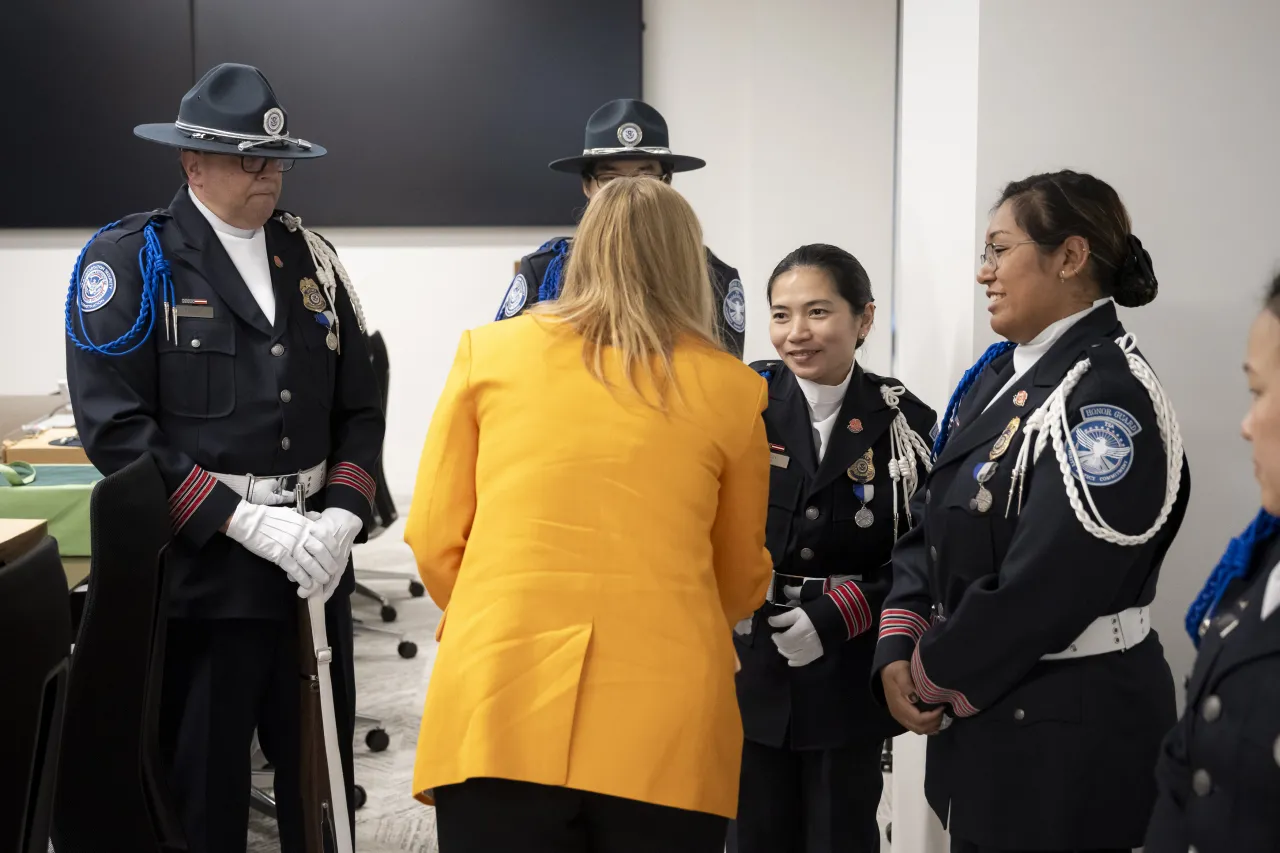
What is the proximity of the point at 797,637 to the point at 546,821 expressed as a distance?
641 mm

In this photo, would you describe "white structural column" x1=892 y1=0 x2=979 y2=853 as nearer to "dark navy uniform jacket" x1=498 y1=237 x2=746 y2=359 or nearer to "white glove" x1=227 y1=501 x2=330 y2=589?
"dark navy uniform jacket" x1=498 y1=237 x2=746 y2=359

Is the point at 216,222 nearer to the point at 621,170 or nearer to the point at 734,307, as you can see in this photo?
the point at 621,170

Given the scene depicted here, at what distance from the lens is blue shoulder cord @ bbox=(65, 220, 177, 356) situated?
2.23 m

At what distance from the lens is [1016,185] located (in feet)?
5.79

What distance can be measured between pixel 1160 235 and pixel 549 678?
4.17 feet

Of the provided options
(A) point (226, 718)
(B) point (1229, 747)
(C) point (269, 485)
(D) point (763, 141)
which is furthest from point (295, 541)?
(D) point (763, 141)

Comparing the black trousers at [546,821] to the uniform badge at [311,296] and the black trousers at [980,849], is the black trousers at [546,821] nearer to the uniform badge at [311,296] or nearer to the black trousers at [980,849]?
the black trousers at [980,849]

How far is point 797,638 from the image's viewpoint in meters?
2.01

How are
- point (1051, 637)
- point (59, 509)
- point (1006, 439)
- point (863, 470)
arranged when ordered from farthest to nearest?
point (59, 509) → point (863, 470) → point (1006, 439) → point (1051, 637)

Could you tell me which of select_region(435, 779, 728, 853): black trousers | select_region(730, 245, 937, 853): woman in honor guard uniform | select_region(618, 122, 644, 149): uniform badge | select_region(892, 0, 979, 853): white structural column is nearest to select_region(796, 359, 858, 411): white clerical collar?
select_region(730, 245, 937, 853): woman in honor guard uniform

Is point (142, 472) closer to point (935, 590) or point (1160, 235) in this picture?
point (935, 590)

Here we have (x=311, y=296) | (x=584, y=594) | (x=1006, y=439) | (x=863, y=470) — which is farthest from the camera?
(x=311, y=296)

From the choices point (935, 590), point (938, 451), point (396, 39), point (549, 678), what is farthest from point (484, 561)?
point (396, 39)

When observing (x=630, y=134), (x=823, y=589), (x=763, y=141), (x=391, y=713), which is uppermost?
(x=763, y=141)
